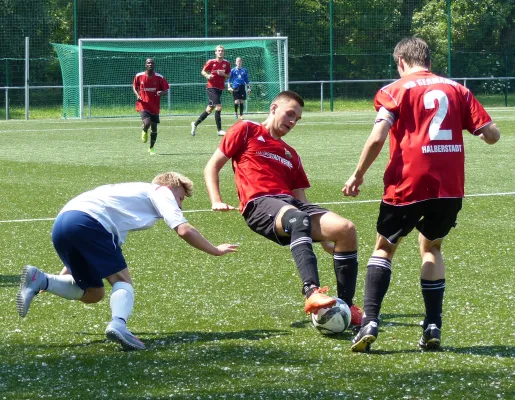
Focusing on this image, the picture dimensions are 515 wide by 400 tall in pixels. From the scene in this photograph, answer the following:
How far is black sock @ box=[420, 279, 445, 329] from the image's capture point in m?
5.55

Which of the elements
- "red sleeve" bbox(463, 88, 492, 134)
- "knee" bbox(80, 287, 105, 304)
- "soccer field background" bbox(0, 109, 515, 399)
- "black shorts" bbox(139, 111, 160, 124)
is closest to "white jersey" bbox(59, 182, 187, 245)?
"knee" bbox(80, 287, 105, 304)

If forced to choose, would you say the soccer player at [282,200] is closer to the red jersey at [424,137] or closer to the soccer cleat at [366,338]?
the soccer cleat at [366,338]

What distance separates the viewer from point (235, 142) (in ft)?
21.5

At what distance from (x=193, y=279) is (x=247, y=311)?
4.18 feet

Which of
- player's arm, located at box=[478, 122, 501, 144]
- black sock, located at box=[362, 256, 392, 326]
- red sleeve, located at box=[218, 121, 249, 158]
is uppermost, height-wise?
player's arm, located at box=[478, 122, 501, 144]

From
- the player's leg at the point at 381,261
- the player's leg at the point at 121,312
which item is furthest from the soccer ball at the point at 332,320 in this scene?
the player's leg at the point at 121,312

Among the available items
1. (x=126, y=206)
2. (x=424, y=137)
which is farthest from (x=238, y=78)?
(x=424, y=137)

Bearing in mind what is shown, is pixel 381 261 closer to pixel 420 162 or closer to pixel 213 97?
pixel 420 162

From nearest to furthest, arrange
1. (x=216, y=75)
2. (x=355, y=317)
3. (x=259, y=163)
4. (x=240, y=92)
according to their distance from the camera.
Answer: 1. (x=355, y=317)
2. (x=259, y=163)
3. (x=216, y=75)
4. (x=240, y=92)

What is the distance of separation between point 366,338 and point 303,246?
2.24 ft

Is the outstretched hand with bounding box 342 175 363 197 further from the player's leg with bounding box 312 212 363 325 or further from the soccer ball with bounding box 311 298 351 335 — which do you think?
the soccer ball with bounding box 311 298 351 335

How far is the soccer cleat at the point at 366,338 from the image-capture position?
5.40 metres

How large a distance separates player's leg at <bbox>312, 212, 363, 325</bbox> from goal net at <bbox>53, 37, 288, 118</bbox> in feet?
96.6

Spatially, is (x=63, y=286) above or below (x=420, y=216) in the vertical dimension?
below
